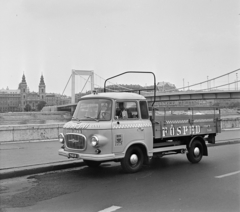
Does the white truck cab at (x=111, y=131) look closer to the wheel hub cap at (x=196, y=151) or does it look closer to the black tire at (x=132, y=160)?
the black tire at (x=132, y=160)

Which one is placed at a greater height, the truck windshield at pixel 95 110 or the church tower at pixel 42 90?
the church tower at pixel 42 90

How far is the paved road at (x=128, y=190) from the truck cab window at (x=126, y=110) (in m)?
1.45

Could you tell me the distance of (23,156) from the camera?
993cm

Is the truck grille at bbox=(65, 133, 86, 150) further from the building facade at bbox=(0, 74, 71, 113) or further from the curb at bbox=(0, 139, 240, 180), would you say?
the building facade at bbox=(0, 74, 71, 113)

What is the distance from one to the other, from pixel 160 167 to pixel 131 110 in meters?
1.99

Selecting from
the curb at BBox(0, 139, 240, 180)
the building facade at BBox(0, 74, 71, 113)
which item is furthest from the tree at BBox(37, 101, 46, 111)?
the curb at BBox(0, 139, 240, 180)

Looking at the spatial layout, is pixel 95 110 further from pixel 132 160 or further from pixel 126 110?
pixel 132 160

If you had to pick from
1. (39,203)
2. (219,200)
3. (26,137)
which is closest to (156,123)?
(219,200)

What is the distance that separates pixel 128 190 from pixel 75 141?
6.90 ft

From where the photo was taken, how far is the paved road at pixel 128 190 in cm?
545

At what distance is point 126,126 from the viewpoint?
808cm

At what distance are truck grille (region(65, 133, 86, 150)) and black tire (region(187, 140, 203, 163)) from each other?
3539mm

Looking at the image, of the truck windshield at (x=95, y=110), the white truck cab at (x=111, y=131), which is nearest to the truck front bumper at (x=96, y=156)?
the white truck cab at (x=111, y=131)

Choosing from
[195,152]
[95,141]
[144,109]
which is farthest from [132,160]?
[195,152]
